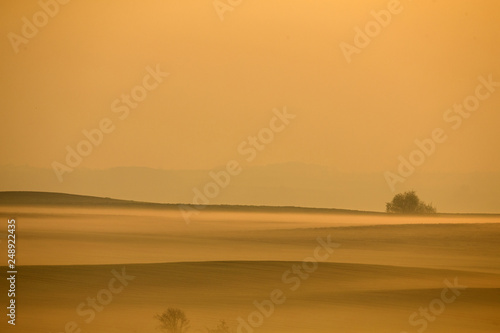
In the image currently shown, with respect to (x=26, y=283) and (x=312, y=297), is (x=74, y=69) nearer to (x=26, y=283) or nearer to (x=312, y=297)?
(x=26, y=283)

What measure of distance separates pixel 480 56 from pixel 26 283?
345 centimetres

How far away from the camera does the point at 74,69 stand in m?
5.31
